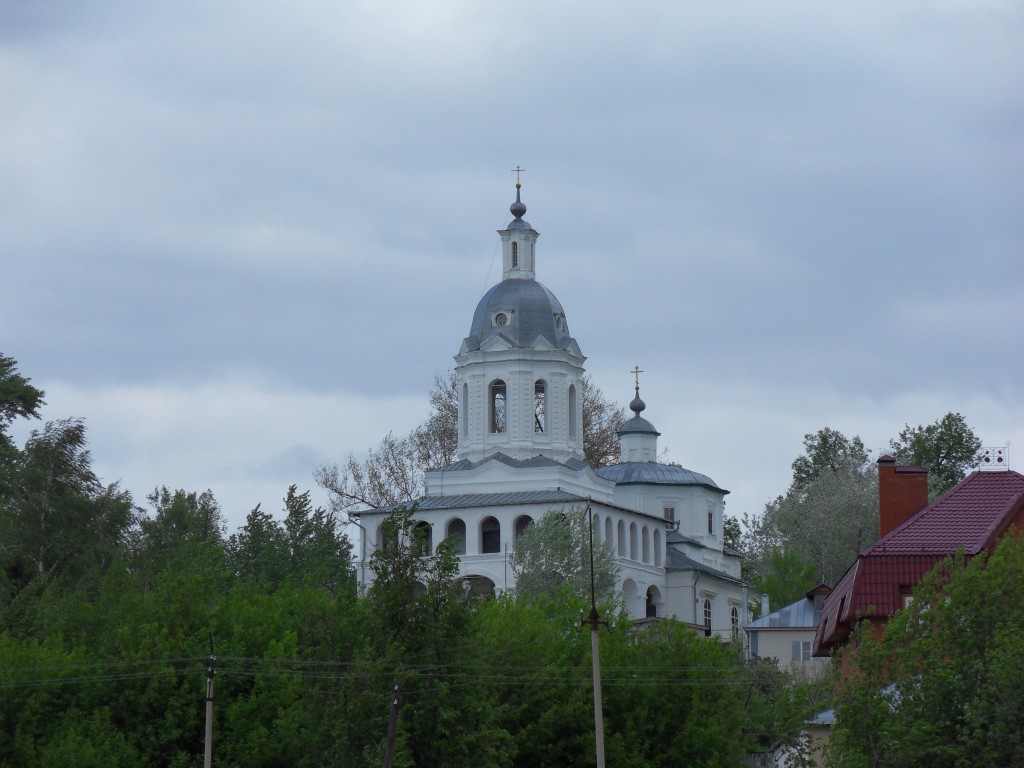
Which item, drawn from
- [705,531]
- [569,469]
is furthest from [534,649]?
[705,531]

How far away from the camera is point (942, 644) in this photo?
37469 millimetres

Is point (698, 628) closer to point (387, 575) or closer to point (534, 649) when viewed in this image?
point (534, 649)

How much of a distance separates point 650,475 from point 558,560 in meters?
24.3

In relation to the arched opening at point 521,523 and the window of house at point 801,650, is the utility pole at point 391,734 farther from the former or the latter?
the arched opening at point 521,523

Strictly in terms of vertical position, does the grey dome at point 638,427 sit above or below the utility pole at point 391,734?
above

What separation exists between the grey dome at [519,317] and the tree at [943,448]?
55.9 feet

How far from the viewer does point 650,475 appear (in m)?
96.9

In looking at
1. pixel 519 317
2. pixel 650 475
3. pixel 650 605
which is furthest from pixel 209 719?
pixel 650 475

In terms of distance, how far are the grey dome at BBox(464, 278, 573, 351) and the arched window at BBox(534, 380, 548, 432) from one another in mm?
1756

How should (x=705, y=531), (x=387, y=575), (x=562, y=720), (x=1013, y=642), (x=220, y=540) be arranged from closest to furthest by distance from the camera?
(x=1013, y=642) < (x=387, y=575) < (x=562, y=720) < (x=220, y=540) < (x=705, y=531)

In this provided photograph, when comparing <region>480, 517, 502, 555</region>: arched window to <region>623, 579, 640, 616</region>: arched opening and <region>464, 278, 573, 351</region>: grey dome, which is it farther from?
<region>464, 278, 573, 351</region>: grey dome

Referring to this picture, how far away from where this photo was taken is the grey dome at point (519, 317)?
87812 millimetres

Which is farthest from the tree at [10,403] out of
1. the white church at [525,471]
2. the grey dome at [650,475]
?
the grey dome at [650,475]

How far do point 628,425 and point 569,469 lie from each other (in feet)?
42.5
